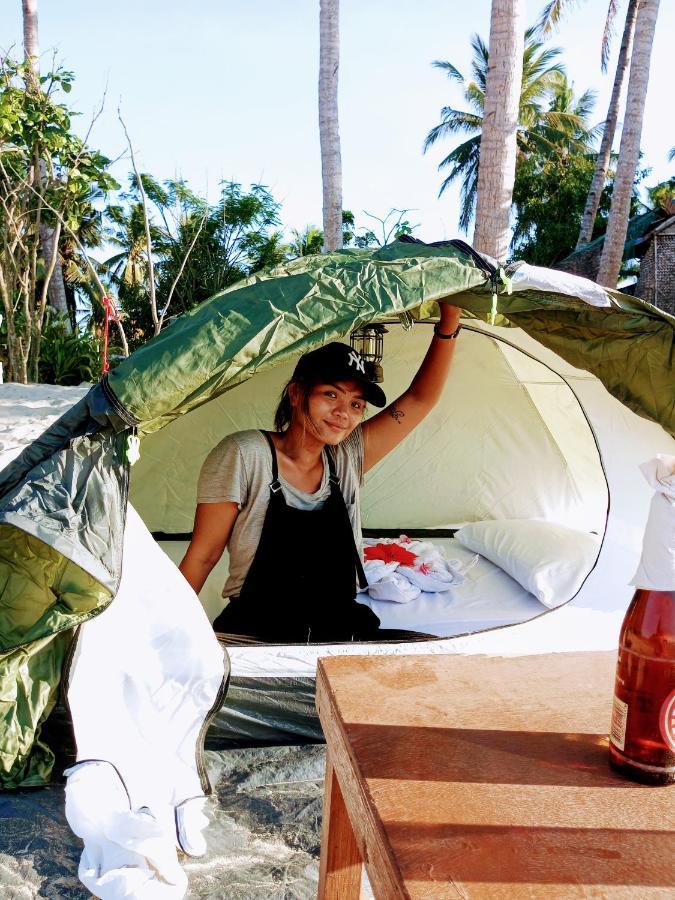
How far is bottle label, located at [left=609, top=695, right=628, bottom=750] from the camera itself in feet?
2.81

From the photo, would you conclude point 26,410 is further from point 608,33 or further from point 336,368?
point 608,33

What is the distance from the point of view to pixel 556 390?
146 inches

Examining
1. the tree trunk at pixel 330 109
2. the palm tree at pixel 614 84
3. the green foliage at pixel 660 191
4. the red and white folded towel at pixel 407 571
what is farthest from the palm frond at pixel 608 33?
→ the red and white folded towel at pixel 407 571

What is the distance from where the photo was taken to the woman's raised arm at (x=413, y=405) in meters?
2.39

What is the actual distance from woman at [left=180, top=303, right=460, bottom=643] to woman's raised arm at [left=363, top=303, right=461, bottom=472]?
58mm

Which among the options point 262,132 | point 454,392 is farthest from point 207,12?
point 454,392

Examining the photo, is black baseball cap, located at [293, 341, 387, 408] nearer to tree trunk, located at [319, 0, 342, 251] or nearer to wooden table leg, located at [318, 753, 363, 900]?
wooden table leg, located at [318, 753, 363, 900]

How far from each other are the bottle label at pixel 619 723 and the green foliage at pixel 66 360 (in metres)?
8.59

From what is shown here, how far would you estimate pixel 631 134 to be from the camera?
821cm

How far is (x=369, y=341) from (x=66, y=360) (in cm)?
674

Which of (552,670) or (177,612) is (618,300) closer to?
(552,670)

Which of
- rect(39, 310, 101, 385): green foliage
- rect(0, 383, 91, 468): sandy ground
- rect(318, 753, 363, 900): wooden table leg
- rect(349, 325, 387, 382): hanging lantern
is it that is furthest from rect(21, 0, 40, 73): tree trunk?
rect(318, 753, 363, 900): wooden table leg

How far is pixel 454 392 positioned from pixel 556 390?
497 mm

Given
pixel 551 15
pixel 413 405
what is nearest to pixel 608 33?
pixel 551 15
